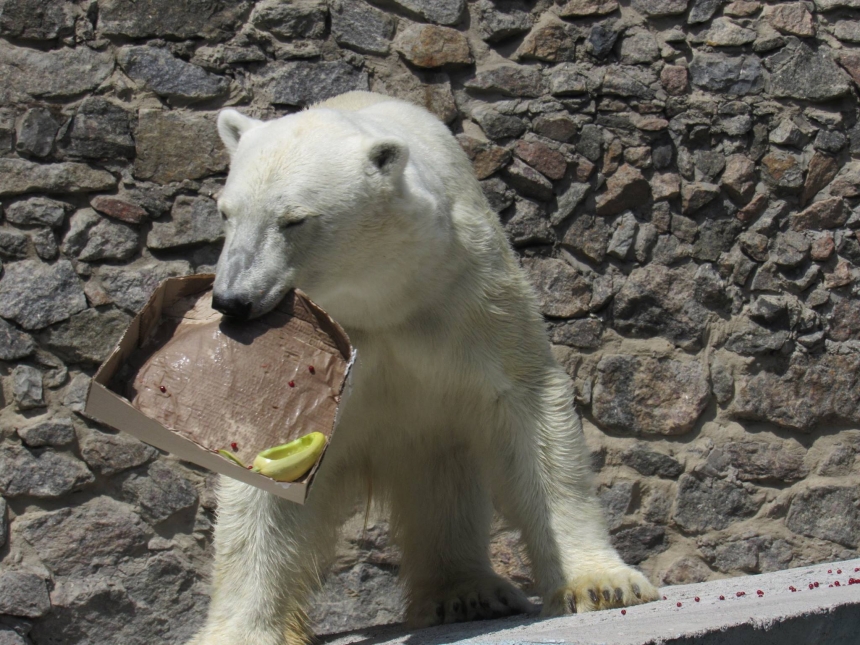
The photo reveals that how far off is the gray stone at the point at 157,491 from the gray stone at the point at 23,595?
43 cm

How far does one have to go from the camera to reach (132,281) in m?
3.72

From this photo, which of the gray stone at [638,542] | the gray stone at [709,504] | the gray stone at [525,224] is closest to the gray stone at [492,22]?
the gray stone at [525,224]

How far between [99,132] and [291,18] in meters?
0.87

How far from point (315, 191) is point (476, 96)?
6.91 ft

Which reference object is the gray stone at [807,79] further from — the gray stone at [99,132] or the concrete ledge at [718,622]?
the gray stone at [99,132]

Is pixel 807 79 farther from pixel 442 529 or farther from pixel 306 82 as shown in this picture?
pixel 442 529

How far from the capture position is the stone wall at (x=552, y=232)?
3.65m

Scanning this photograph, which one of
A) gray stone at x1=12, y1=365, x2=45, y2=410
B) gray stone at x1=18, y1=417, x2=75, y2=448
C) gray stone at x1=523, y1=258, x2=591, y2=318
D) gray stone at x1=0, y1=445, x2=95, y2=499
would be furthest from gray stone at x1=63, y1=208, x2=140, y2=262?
gray stone at x1=523, y1=258, x2=591, y2=318

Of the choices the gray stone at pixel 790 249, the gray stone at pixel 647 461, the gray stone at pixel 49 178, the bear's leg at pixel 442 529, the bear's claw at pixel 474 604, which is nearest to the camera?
the bear's claw at pixel 474 604

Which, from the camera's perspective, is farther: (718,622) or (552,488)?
(552,488)

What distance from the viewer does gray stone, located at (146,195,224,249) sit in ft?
12.3

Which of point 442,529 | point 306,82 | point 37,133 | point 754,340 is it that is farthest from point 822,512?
point 37,133

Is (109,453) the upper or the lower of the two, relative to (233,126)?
lower

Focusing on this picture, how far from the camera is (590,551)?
8.04 ft
